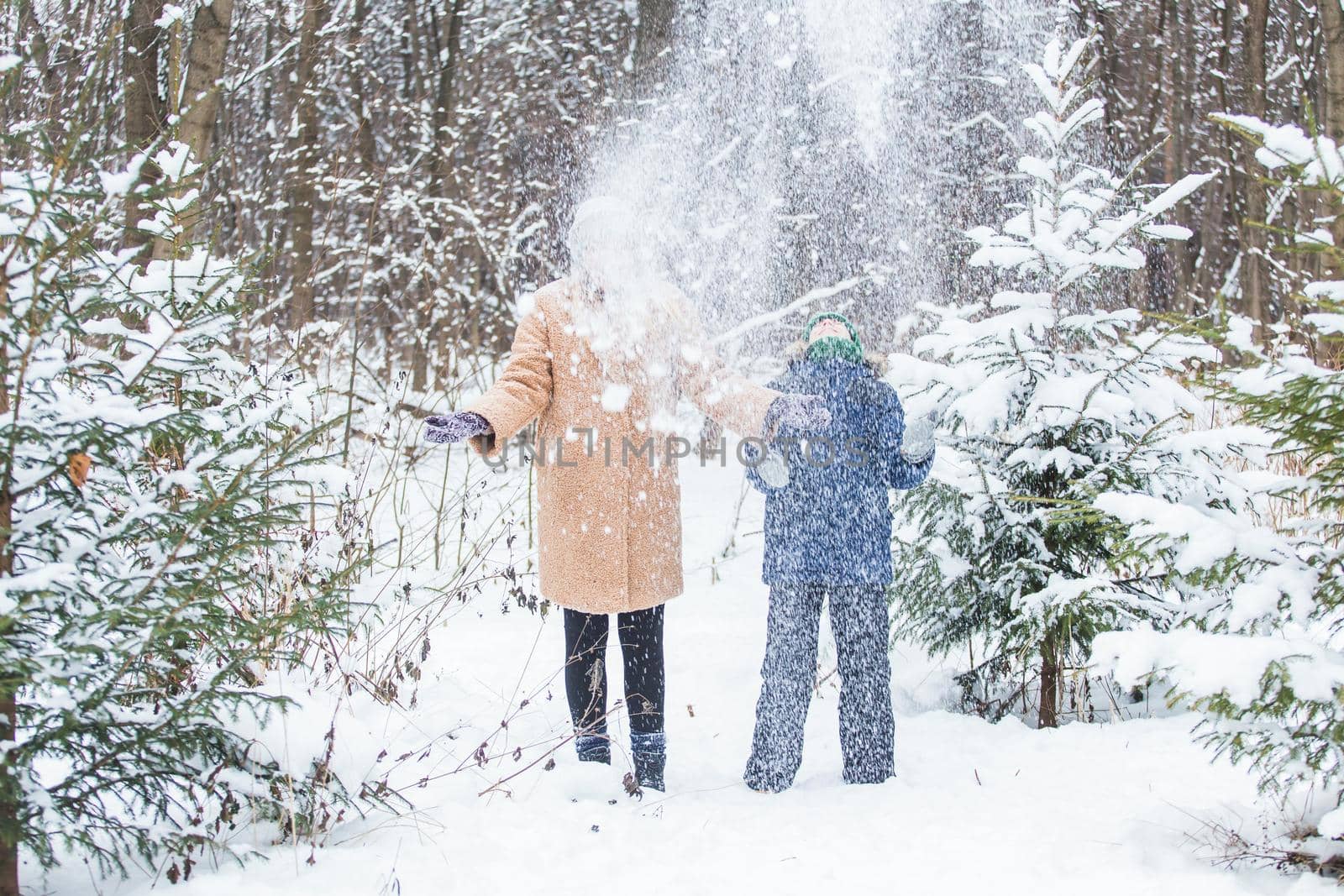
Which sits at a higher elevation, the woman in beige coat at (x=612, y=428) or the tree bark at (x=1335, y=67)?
the tree bark at (x=1335, y=67)

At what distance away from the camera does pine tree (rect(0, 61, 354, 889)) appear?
6.24 feet

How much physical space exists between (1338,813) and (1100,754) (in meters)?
1.25

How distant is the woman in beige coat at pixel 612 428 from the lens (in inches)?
119

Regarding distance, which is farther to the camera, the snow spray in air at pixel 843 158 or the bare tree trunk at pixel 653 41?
the bare tree trunk at pixel 653 41

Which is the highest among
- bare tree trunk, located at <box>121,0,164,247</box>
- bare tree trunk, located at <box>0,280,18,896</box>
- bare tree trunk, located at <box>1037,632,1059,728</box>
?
bare tree trunk, located at <box>121,0,164,247</box>

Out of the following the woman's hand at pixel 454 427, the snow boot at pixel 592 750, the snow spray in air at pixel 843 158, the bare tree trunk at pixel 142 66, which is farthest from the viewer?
the snow spray in air at pixel 843 158

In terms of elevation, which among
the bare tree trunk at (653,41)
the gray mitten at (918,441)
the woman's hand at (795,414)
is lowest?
the gray mitten at (918,441)

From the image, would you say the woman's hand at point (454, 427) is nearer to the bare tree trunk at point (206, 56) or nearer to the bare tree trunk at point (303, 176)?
the bare tree trunk at point (206, 56)

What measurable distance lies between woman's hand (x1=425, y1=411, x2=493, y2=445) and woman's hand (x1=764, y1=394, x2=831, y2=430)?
869 millimetres

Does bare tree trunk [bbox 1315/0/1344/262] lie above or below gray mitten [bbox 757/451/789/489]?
above

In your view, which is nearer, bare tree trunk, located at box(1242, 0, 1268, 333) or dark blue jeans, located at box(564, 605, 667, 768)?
dark blue jeans, located at box(564, 605, 667, 768)

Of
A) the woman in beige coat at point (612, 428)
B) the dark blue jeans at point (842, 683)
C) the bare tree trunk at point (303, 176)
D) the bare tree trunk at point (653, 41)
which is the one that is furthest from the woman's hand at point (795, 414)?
the bare tree trunk at point (653, 41)

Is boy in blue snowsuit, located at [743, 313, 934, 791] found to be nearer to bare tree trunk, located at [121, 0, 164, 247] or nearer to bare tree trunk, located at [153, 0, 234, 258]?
bare tree trunk, located at [153, 0, 234, 258]

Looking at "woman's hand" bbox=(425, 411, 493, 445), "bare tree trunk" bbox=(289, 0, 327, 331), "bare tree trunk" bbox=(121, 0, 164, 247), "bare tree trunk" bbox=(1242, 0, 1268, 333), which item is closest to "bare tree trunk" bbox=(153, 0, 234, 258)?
"bare tree trunk" bbox=(121, 0, 164, 247)
